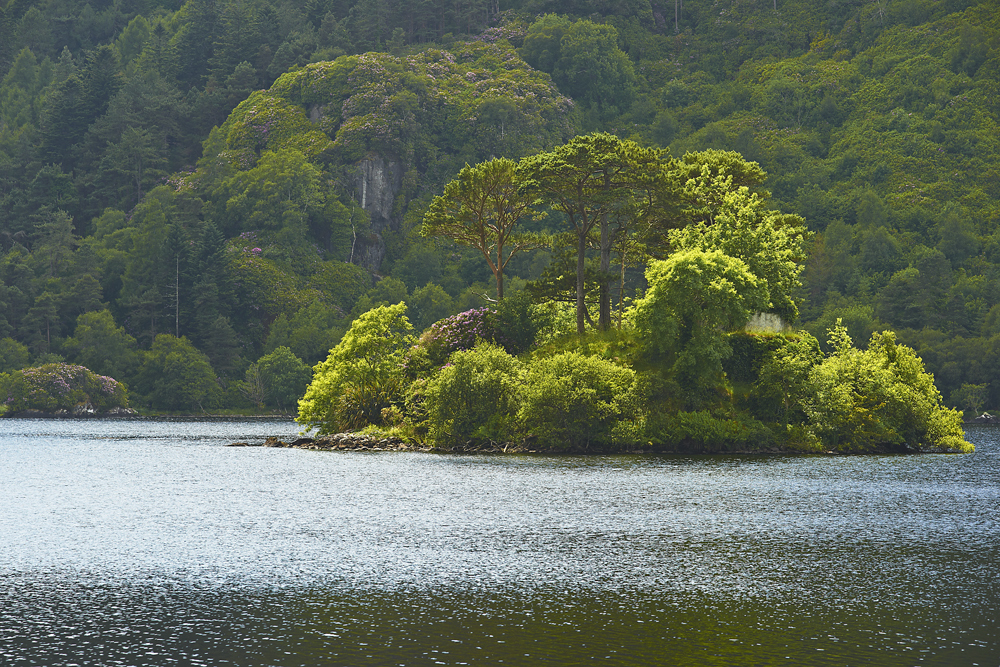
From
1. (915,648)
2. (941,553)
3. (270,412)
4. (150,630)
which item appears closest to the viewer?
(915,648)

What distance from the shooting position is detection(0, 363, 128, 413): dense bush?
166m

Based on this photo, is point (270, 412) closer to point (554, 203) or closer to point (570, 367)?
point (554, 203)

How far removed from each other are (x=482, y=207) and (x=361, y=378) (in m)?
20.5

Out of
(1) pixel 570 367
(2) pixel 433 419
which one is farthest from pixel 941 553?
(2) pixel 433 419

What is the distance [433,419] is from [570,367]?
14.1 m

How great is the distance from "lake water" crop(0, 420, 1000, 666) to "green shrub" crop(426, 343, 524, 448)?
2031 centimetres

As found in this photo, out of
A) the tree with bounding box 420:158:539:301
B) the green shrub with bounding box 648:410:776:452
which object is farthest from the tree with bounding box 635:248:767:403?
the tree with bounding box 420:158:539:301

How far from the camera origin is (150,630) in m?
25.4

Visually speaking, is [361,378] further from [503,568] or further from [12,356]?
[12,356]

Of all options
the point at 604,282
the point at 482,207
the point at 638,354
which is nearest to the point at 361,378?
the point at 482,207

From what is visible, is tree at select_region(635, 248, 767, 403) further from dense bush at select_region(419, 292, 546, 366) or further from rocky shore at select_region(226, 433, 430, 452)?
rocky shore at select_region(226, 433, 430, 452)

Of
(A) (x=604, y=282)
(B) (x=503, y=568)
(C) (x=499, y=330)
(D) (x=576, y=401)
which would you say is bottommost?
(B) (x=503, y=568)

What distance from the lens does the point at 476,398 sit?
8431 cm

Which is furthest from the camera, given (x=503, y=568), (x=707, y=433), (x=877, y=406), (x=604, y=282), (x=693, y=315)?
(x=604, y=282)
